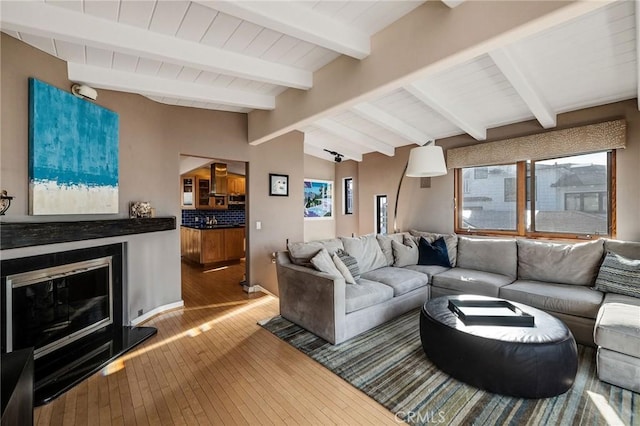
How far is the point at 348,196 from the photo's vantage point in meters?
7.54

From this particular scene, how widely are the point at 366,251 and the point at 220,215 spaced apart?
15.7 feet

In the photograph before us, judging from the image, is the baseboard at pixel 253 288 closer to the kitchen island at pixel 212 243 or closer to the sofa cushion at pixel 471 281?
the kitchen island at pixel 212 243

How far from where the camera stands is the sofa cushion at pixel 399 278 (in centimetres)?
334

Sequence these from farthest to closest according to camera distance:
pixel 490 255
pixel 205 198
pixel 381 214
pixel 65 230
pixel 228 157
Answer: pixel 205 198, pixel 381 214, pixel 228 157, pixel 490 255, pixel 65 230

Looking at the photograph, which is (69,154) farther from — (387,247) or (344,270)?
(387,247)

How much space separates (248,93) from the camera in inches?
134

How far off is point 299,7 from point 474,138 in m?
3.64

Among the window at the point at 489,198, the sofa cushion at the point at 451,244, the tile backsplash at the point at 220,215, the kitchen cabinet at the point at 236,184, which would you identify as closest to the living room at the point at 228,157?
the window at the point at 489,198

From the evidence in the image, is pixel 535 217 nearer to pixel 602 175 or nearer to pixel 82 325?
pixel 602 175

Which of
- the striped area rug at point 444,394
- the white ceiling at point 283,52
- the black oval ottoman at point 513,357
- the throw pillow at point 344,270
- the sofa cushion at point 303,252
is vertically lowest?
→ the striped area rug at point 444,394

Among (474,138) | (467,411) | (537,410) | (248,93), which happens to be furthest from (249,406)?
→ (474,138)

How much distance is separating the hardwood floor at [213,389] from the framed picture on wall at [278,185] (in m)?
2.31

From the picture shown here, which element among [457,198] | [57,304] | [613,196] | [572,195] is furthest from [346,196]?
[57,304]

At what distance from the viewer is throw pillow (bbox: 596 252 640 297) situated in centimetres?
267
